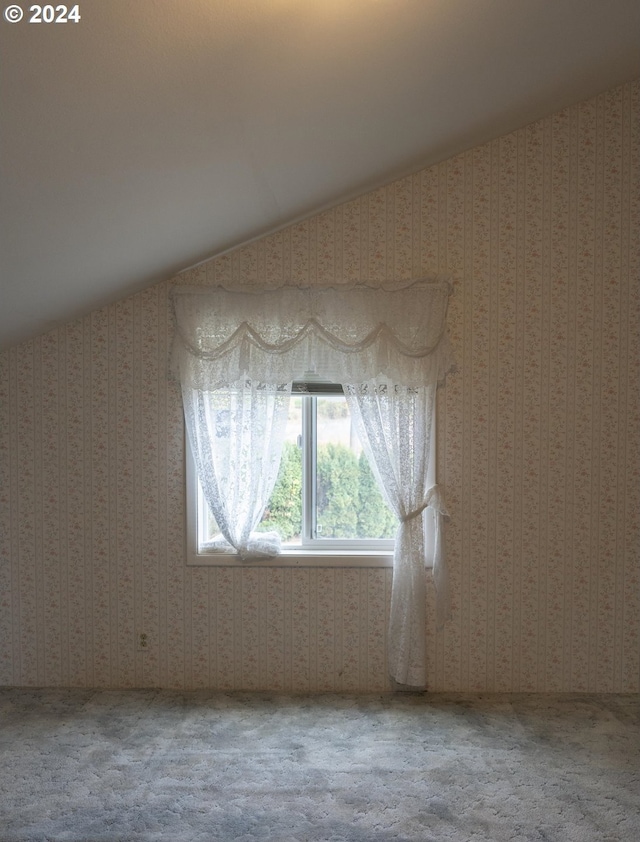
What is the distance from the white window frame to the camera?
4.39m

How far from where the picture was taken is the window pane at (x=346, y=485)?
4.53 meters

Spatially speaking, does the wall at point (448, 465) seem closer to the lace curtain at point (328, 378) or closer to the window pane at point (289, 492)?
the lace curtain at point (328, 378)

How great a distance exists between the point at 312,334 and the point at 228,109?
1.87 m

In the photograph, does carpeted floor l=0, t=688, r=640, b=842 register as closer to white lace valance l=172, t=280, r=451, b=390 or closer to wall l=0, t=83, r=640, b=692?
wall l=0, t=83, r=640, b=692

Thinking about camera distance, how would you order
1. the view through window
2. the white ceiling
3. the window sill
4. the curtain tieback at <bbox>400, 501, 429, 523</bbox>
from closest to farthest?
the white ceiling
the curtain tieback at <bbox>400, 501, 429, 523</bbox>
the window sill
the view through window

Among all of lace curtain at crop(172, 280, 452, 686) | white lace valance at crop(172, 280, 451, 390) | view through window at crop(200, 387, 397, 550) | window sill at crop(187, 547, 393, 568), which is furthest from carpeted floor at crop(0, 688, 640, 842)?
white lace valance at crop(172, 280, 451, 390)

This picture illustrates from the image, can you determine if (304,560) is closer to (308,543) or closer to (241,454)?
(308,543)

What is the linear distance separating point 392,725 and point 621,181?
318 cm

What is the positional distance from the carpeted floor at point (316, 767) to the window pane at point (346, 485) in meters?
0.97

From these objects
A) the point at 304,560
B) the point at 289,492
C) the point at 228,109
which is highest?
the point at 228,109

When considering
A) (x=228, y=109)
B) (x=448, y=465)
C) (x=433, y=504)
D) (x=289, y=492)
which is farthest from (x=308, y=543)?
(x=228, y=109)

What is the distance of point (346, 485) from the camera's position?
179 inches

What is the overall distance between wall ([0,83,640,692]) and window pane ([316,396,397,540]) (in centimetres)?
30

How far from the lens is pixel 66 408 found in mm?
4430
